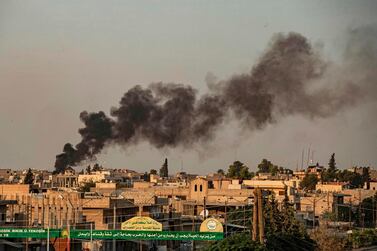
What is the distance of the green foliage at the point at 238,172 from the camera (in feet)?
316

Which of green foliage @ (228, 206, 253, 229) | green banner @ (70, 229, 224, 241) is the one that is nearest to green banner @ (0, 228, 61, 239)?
green banner @ (70, 229, 224, 241)

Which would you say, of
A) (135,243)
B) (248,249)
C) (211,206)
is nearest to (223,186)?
(211,206)

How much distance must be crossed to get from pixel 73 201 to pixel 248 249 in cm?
1551

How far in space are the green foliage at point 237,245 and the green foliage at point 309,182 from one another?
68382mm

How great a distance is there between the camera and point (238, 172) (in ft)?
334

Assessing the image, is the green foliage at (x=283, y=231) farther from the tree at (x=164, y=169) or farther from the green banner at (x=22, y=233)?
the tree at (x=164, y=169)

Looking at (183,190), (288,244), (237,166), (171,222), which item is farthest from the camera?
(237,166)

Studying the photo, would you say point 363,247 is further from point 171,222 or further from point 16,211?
point 16,211

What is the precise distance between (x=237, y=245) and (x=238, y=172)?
71.4 metres

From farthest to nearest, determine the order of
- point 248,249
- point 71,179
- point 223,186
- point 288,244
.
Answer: point 71,179 → point 223,186 → point 288,244 → point 248,249

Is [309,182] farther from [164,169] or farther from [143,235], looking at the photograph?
[143,235]

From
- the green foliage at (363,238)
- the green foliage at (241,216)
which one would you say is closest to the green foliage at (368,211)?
the green foliage at (363,238)

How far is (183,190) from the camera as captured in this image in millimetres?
67875

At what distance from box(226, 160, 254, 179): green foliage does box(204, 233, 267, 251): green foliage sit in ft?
206
